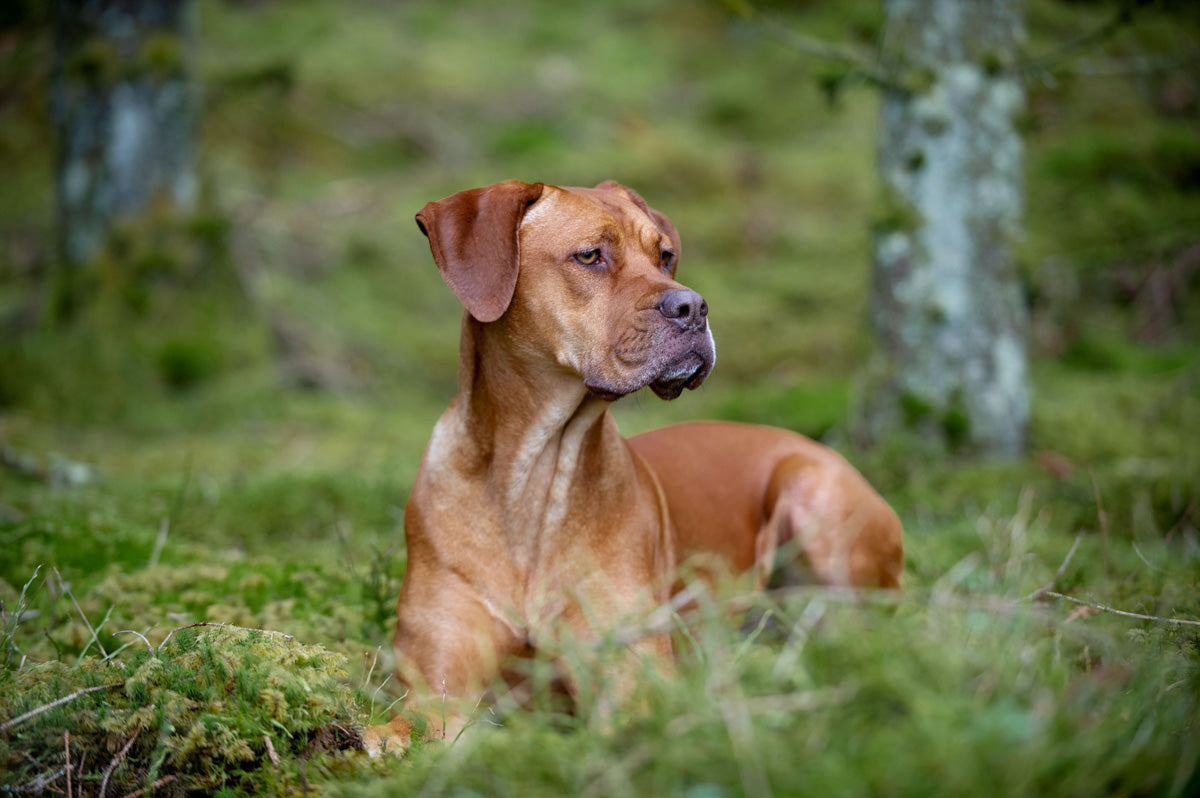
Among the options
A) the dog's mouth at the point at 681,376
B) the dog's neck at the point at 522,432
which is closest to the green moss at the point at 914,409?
the dog's mouth at the point at 681,376

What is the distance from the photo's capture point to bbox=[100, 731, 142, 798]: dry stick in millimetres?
2176

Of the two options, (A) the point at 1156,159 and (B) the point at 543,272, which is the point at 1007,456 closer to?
(B) the point at 543,272

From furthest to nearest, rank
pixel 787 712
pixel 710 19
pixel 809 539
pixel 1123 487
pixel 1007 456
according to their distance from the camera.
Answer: pixel 710 19 → pixel 1007 456 → pixel 1123 487 → pixel 809 539 → pixel 787 712

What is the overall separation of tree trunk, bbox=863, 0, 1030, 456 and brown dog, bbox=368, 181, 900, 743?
2984 millimetres

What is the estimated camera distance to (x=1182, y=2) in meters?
5.66

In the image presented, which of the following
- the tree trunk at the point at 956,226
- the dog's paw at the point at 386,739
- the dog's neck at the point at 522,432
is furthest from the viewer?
the tree trunk at the point at 956,226

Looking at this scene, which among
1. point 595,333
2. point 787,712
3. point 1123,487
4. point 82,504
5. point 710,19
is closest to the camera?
point 787,712

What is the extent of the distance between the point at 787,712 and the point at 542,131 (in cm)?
1147

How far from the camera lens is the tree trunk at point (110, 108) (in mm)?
7660

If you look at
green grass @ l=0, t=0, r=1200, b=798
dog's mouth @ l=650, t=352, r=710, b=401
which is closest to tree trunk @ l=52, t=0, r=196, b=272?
green grass @ l=0, t=0, r=1200, b=798

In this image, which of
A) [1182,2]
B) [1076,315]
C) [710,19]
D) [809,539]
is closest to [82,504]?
[809,539]

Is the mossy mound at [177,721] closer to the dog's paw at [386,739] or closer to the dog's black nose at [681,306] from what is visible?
the dog's paw at [386,739]

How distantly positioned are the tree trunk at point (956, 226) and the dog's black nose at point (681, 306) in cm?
330

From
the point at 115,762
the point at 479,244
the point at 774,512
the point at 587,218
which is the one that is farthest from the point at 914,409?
the point at 115,762
